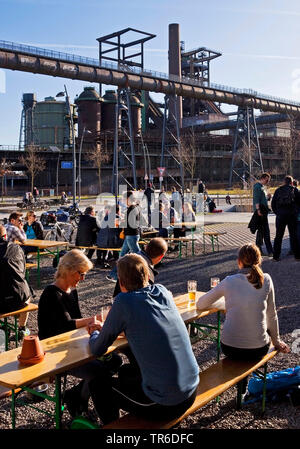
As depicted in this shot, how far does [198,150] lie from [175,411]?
6520 cm

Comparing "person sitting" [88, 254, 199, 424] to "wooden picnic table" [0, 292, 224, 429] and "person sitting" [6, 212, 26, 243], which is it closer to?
"wooden picnic table" [0, 292, 224, 429]

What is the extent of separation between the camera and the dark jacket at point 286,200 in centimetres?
1130

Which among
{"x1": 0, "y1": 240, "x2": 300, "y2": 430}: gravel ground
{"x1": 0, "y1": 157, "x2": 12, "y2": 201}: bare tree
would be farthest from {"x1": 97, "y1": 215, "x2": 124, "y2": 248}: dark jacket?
A: {"x1": 0, "y1": 157, "x2": 12, "y2": 201}: bare tree

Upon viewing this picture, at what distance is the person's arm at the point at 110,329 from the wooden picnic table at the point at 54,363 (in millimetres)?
147

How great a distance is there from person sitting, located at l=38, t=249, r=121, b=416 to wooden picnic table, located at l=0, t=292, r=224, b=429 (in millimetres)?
163

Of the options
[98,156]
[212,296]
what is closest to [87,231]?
[212,296]

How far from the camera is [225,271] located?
10.8m

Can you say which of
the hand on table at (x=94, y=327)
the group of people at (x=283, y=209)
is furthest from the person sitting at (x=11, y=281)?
the group of people at (x=283, y=209)

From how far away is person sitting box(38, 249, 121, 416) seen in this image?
3.89 metres

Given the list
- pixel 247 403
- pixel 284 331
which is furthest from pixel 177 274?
pixel 247 403

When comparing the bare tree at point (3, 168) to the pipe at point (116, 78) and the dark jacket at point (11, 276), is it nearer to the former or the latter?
the pipe at point (116, 78)
